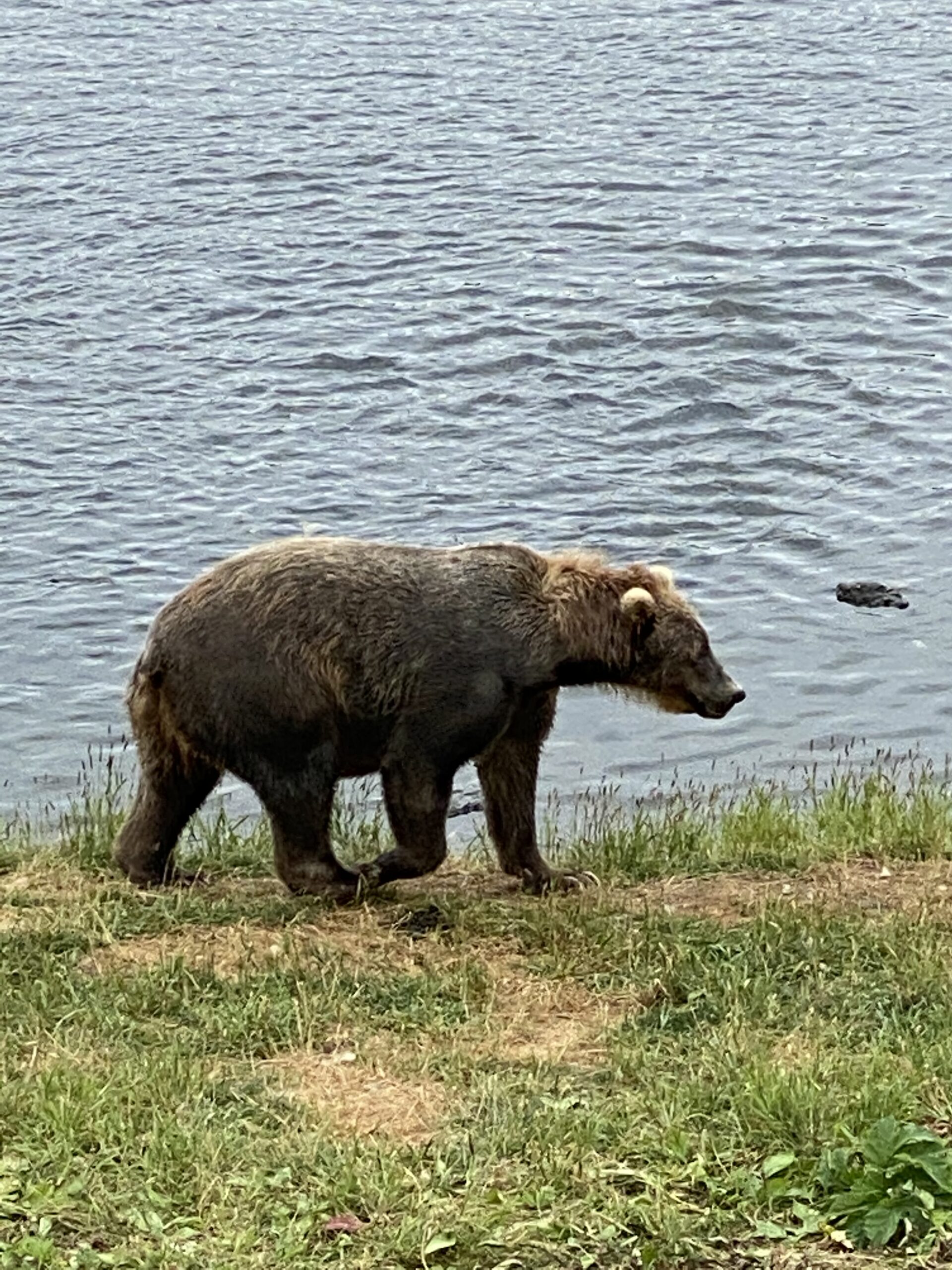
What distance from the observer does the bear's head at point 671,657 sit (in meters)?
9.41

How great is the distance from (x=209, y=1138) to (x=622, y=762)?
7199mm

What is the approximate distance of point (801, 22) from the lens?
84.6 ft

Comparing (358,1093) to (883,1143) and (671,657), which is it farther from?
(671,657)

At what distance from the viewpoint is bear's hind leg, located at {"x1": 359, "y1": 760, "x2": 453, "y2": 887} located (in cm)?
906

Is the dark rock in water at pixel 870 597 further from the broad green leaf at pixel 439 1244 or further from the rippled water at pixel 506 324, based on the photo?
the broad green leaf at pixel 439 1244

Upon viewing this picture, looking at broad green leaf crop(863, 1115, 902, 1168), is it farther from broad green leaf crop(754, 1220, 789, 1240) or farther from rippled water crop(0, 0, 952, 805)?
rippled water crop(0, 0, 952, 805)

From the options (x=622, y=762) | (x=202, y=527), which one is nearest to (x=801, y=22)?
(x=202, y=527)

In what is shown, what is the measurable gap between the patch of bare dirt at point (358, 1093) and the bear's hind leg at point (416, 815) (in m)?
2.00

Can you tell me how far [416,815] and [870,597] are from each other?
6389 mm

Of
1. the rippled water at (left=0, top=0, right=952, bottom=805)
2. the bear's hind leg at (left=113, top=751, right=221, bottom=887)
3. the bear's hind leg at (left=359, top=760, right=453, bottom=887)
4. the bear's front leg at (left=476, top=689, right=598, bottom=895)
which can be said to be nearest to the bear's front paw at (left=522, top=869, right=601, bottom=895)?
the bear's front leg at (left=476, top=689, right=598, bottom=895)

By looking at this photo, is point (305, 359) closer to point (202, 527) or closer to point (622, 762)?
point (202, 527)

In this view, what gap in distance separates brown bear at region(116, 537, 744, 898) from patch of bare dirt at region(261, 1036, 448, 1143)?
202 centimetres

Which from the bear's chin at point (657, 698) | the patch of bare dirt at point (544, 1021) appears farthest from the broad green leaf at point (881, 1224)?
the bear's chin at point (657, 698)

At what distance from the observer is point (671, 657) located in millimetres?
9508
